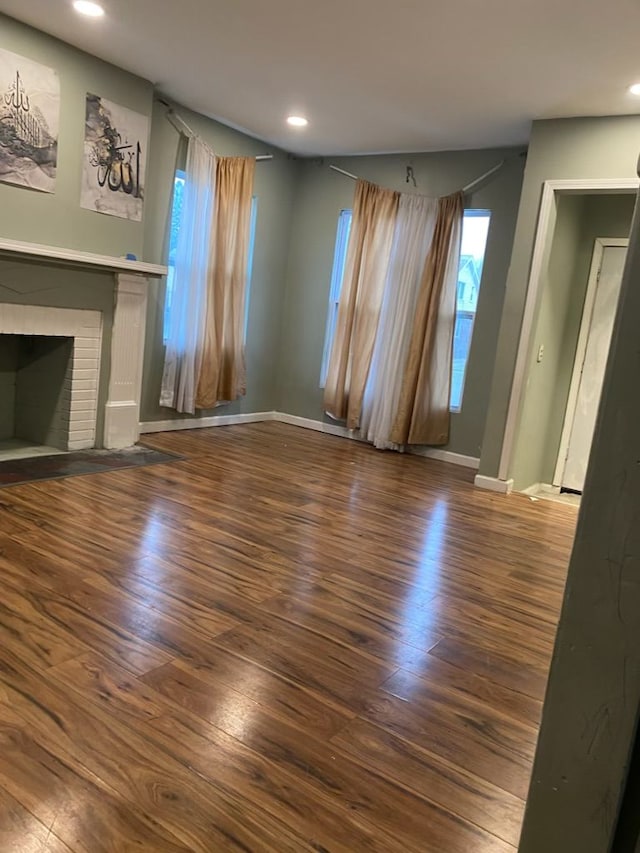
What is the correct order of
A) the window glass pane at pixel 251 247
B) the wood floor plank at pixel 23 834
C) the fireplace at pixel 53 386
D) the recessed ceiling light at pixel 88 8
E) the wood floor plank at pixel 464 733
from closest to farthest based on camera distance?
the wood floor plank at pixel 23 834 < the wood floor plank at pixel 464 733 < the recessed ceiling light at pixel 88 8 < the fireplace at pixel 53 386 < the window glass pane at pixel 251 247

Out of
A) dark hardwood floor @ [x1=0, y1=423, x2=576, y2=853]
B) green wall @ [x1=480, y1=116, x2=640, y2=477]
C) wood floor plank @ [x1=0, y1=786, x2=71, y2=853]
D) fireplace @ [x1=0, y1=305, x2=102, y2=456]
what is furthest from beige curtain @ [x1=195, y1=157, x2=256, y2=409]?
wood floor plank @ [x1=0, y1=786, x2=71, y2=853]

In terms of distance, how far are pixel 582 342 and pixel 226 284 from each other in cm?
289

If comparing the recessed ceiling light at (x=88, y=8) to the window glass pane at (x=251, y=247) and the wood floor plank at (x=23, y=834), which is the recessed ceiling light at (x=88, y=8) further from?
the wood floor plank at (x=23, y=834)

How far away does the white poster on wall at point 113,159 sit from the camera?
3.97 metres

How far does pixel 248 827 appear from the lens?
4.32 ft

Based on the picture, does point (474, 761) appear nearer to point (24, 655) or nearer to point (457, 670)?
point (457, 670)

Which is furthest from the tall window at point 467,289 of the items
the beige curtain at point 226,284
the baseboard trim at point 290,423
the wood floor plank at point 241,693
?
the wood floor plank at point 241,693

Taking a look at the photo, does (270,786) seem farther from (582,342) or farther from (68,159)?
(582,342)

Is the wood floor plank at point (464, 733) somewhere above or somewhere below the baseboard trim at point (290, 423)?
below

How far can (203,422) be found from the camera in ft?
18.3

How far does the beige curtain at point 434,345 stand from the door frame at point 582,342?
961 millimetres

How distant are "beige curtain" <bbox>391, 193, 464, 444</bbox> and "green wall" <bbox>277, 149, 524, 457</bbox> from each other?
180 millimetres

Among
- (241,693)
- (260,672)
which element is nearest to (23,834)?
(241,693)

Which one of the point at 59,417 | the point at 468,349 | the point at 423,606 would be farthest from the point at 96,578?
the point at 468,349
